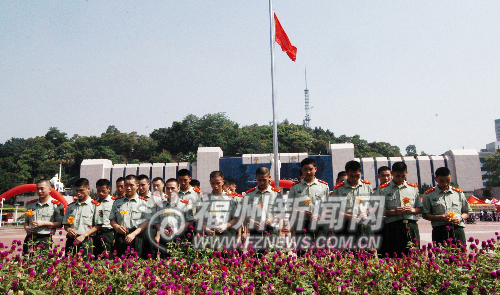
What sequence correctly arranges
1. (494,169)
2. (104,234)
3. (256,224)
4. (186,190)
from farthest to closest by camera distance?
(494,169) → (186,190) → (104,234) → (256,224)

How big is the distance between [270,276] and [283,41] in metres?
8.51

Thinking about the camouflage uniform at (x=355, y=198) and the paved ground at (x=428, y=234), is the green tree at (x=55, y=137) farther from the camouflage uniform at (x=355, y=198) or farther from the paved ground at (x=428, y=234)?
the camouflage uniform at (x=355, y=198)

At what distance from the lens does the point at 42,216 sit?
4.55 metres

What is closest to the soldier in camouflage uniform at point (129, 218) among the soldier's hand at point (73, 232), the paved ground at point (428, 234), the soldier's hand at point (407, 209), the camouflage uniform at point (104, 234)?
the camouflage uniform at point (104, 234)

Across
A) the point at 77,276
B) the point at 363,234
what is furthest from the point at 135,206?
the point at 363,234

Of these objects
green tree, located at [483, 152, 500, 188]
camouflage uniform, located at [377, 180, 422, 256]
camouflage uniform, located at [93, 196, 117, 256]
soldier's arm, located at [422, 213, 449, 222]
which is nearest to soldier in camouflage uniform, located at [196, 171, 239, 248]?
camouflage uniform, located at [93, 196, 117, 256]

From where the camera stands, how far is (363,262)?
2.94 m

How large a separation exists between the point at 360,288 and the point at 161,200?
9.64 ft

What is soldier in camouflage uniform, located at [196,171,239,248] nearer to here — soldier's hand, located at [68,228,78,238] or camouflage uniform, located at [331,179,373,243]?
camouflage uniform, located at [331,179,373,243]

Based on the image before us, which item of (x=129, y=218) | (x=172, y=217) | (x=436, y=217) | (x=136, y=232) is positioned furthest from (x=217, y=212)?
(x=436, y=217)

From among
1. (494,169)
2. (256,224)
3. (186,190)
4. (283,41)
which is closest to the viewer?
(256,224)

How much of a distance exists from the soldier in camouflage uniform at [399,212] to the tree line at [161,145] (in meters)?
51.9

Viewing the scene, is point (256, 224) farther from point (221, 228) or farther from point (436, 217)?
point (436, 217)

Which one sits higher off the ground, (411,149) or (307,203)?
(411,149)
